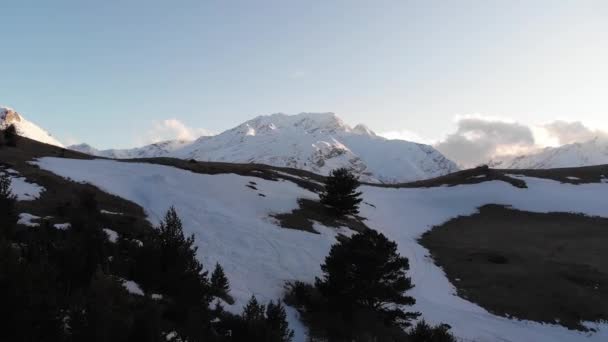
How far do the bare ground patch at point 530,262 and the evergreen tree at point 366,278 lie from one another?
10.4 m

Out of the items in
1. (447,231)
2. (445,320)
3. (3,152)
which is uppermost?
(3,152)

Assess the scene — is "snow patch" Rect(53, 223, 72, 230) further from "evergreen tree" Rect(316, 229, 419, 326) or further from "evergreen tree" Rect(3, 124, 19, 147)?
"evergreen tree" Rect(3, 124, 19, 147)

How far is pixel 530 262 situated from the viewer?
38.4 metres

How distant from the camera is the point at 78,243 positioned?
15.5 meters

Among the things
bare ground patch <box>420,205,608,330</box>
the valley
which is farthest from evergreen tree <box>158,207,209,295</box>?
bare ground patch <box>420,205,608,330</box>

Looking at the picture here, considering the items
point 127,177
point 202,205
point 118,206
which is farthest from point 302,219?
point 127,177

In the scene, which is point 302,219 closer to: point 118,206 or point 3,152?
point 118,206

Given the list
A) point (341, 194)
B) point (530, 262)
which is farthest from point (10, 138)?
point (530, 262)

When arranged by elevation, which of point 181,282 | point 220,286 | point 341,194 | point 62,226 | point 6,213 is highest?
point 341,194

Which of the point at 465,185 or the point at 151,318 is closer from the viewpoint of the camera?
the point at 151,318

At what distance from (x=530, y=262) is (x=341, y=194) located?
19857 millimetres

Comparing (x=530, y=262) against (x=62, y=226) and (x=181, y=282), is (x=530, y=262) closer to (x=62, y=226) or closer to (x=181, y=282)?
(x=181, y=282)

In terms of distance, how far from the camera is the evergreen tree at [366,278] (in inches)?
884

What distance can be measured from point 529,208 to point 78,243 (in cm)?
6273
